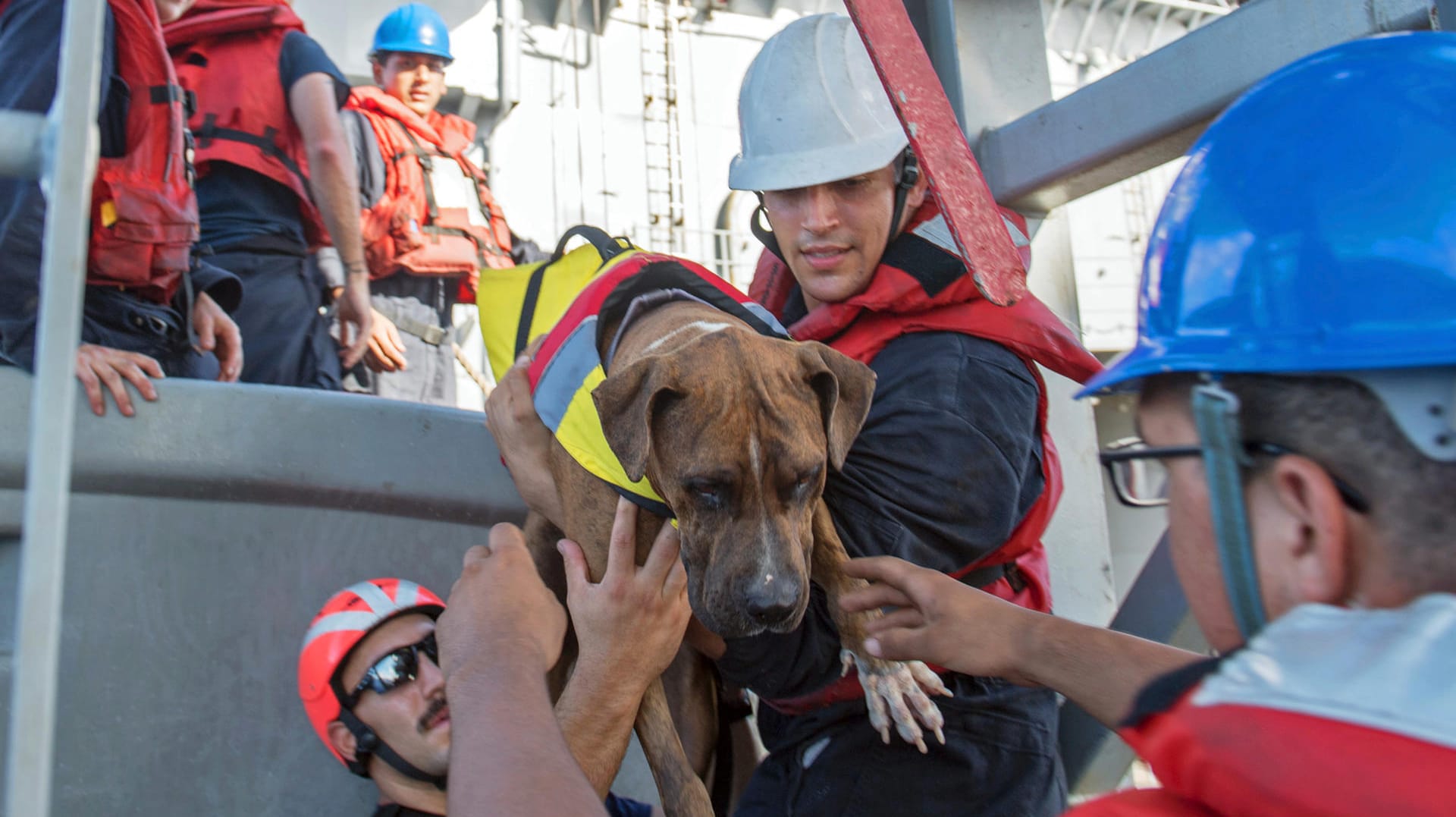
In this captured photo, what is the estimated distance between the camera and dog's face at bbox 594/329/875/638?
8.16 feet

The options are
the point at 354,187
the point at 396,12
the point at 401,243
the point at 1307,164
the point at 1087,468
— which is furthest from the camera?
the point at 396,12

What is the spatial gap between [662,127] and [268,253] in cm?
743

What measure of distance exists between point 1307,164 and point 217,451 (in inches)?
110

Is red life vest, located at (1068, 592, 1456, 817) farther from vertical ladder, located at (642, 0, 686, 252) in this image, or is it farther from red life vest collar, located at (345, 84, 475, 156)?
vertical ladder, located at (642, 0, 686, 252)

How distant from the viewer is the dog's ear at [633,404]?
2.51 metres

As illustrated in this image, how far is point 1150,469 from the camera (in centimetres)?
140

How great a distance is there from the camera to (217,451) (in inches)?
121

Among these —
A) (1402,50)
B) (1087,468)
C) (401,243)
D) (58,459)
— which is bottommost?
(1087,468)

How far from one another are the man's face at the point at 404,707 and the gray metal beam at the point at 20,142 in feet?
7.24

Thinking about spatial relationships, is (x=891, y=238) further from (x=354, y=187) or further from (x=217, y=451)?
(x=354, y=187)

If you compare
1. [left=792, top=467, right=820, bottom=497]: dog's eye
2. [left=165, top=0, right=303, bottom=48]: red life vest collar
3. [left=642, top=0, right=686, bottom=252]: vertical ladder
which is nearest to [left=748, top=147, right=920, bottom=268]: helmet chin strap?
[left=792, top=467, right=820, bottom=497]: dog's eye

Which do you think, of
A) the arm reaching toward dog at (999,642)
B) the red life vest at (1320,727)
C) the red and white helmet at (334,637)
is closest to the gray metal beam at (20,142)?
the red life vest at (1320,727)

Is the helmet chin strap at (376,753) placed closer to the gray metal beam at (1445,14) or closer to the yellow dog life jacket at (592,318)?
the yellow dog life jacket at (592,318)

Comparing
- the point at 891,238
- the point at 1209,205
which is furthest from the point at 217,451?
the point at 1209,205
